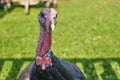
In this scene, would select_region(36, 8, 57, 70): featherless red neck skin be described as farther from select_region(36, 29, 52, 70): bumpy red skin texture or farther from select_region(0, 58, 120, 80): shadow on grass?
select_region(0, 58, 120, 80): shadow on grass

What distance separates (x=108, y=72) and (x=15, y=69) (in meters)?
2.09

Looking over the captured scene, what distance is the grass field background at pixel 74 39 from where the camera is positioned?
7.26 metres

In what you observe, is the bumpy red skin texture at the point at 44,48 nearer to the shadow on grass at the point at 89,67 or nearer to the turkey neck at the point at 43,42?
the turkey neck at the point at 43,42

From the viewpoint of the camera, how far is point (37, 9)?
42.9 feet

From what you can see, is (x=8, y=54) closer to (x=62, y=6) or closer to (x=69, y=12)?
(x=69, y=12)

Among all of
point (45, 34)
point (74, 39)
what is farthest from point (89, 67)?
point (45, 34)

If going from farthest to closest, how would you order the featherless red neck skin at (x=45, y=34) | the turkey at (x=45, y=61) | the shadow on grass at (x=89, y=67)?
the shadow on grass at (x=89, y=67) < the turkey at (x=45, y=61) < the featherless red neck skin at (x=45, y=34)

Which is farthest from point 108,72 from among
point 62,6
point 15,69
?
point 62,6

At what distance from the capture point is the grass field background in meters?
7.26

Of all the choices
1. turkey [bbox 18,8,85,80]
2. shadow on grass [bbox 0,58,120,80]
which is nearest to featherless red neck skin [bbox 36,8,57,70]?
turkey [bbox 18,8,85,80]

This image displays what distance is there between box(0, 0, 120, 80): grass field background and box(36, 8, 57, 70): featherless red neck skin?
3.50 meters

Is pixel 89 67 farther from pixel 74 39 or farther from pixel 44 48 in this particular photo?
pixel 44 48

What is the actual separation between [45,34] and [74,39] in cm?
609

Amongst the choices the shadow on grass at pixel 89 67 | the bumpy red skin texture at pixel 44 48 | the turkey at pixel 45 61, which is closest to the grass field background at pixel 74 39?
the shadow on grass at pixel 89 67
